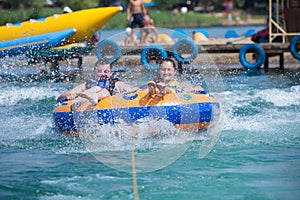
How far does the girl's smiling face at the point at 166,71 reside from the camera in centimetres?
752

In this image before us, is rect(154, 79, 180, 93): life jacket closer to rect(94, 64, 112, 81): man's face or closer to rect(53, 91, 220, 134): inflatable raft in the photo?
rect(53, 91, 220, 134): inflatable raft

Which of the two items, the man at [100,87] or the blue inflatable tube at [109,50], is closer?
the man at [100,87]

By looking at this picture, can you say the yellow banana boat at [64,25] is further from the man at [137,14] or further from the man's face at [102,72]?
the man at [137,14]

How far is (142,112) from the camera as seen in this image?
23.8 ft

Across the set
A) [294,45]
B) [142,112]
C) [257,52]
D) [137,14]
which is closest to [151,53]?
[257,52]

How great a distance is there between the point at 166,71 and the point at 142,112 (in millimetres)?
612

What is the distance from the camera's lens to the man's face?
305 inches

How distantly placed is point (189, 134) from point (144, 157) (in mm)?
937

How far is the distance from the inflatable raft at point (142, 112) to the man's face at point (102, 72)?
42 centimetres

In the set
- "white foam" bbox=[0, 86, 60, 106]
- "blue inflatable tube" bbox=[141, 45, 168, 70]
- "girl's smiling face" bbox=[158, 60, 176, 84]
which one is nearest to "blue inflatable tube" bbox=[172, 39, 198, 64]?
"blue inflatable tube" bbox=[141, 45, 168, 70]

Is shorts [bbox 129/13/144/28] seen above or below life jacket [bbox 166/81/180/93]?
above

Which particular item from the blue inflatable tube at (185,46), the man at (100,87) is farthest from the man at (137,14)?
the man at (100,87)

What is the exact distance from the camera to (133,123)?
7.29 m

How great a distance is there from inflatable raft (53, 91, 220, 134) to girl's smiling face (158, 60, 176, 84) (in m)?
0.26
